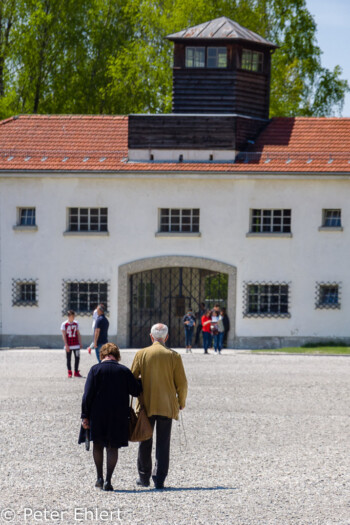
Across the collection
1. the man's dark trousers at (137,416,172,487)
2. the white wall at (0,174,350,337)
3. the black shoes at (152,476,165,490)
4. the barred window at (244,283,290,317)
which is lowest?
the black shoes at (152,476,165,490)

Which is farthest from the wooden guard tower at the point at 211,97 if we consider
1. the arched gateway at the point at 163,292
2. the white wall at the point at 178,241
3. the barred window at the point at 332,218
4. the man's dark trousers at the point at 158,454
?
the man's dark trousers at the point at 158,454

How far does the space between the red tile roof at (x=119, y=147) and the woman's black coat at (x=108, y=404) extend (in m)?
21.9

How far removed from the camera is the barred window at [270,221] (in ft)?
107

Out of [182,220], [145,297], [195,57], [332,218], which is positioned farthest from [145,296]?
[195,57]

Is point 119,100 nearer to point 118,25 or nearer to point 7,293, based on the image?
point 118,25

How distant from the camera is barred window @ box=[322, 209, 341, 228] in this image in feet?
106

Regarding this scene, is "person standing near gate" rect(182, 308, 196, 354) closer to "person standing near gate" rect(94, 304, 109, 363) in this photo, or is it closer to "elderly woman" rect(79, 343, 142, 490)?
"person standing near gate" rect(94, 304, 109, 363)

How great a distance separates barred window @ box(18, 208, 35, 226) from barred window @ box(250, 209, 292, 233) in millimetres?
6918

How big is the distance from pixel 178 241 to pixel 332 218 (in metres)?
4.82

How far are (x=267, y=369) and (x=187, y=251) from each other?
8.74 metres

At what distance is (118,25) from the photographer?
1996 inches

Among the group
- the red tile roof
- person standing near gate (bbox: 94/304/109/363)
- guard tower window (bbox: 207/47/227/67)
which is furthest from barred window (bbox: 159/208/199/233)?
person standing near gate (bbox: 94/304/109/363)

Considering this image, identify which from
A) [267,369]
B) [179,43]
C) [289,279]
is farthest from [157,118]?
[267,369]

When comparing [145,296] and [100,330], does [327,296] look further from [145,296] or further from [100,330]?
[100,330]
